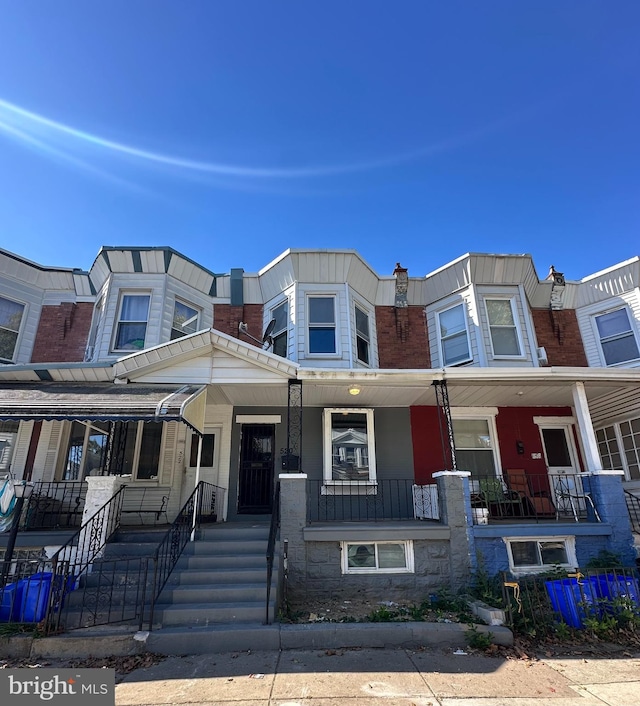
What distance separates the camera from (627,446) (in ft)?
35.2

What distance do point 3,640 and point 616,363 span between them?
13.1 metres

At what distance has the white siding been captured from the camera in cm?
1074

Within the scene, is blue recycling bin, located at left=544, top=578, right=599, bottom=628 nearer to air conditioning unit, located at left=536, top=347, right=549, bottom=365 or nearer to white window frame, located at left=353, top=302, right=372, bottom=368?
air conditioning unit, located at left=536, top=347, right=549, bottom=365

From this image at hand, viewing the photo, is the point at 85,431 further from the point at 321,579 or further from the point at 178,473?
the point at 321,579

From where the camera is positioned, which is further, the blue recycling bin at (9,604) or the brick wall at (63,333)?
the brick wall at (63,333)

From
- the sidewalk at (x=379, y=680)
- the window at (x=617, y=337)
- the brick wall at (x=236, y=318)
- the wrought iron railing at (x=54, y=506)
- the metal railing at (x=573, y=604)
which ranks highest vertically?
the brick wall at (x=236, y=318)

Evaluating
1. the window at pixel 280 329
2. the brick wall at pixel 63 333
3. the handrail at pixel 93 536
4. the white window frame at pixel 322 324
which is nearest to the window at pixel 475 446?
the white window frame at pixel 322 324

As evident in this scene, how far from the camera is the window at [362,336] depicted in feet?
35.3

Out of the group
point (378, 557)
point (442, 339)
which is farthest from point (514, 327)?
point (378, 557)

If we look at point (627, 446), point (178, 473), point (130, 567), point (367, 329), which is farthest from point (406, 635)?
point (627, 446)

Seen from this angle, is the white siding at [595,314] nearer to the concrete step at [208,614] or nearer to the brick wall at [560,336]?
the brick wall at [560,336]

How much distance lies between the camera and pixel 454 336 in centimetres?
1089

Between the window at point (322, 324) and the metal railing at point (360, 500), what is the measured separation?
315 cm

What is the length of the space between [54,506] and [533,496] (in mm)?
9743
